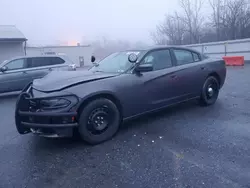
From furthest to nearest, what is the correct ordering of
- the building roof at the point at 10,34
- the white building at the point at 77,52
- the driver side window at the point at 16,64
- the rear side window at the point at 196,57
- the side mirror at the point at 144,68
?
the white building at the point at 77,52, the building roof at the point at 10,34, the driver side window at the point at 16,64, the rear side window at the point at 196,57, the side mirror at the point at 144,68

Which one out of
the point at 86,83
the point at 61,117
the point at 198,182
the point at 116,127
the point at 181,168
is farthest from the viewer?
the point at 116,127

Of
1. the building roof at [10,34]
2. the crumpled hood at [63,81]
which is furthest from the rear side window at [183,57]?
the building roof at [10,34]

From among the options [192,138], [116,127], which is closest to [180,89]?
[192,138]

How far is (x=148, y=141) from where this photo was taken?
3.75m

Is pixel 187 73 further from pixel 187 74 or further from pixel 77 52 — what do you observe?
pixel 77 52

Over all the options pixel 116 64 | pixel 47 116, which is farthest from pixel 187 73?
pixel 47 116

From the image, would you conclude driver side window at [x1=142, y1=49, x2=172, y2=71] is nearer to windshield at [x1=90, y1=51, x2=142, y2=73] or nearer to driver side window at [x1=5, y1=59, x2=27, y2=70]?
windshield at [x1=90, y1=51, x2=142, y2=73]

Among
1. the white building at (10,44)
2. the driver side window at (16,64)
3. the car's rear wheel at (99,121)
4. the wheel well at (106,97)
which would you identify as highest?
the white building at (10,44)

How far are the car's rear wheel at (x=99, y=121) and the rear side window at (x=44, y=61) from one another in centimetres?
654

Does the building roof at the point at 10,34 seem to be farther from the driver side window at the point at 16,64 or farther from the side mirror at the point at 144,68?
the side mirror at the point at 144,68

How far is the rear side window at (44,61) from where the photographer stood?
9180mm

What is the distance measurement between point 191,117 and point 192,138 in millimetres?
1164

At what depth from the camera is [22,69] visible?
29.2ft

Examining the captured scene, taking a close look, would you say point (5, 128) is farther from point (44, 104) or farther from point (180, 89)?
point (180, 89)
